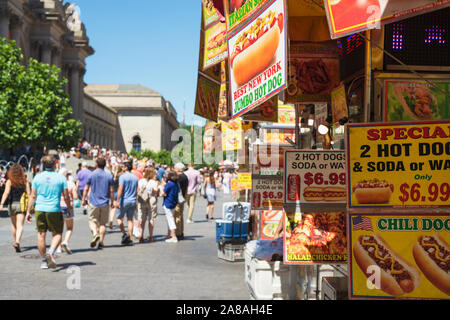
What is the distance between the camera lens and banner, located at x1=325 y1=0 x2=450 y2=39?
125 inches

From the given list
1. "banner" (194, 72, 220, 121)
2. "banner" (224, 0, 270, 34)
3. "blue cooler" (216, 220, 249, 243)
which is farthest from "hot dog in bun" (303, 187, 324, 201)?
"blue cooler" (216, 220, 249, 243)

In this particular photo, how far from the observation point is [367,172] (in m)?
3.89

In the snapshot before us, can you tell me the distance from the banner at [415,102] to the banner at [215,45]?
228 cm

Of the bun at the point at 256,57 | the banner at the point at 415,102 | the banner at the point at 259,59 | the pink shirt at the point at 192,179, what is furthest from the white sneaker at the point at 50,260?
the pink shirt at the point at 192,179

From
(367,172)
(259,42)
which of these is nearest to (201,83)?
(259,42)

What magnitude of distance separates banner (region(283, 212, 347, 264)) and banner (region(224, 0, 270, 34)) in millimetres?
1728

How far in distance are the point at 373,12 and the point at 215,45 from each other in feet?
A: 12.2

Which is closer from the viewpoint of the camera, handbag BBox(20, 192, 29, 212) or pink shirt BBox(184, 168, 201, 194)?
handbag BBox(20, 192, 29, 212)

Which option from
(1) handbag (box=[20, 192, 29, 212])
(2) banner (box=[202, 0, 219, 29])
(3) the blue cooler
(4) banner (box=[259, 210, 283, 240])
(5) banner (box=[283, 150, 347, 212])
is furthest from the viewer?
(1) handbag (box=[20, 192, 29, 212])

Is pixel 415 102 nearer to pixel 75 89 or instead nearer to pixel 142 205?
pixel 142 205

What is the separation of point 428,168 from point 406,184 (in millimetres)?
172

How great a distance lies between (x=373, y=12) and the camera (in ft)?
10.5

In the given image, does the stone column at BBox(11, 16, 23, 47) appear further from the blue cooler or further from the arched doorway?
the arched doorway

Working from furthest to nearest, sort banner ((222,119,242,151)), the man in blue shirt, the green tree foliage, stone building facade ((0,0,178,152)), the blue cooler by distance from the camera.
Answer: stone building facade ((0,0,178,152)) → the green tree foliage → the man in blue shirt → banner ((222,119,242,151)) → the blue cooler
